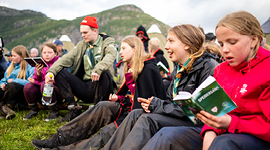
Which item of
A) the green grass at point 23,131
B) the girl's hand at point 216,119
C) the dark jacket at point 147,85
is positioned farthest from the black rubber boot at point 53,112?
the girl's hand at point 216,119

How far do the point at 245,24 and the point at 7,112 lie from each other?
4000 mm

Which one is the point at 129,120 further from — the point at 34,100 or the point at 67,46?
the point at 67,46

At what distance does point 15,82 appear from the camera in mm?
4105

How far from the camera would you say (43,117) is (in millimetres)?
3736

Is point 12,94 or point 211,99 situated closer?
point 211,99

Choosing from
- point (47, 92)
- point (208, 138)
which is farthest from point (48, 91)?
→ point (208, 138)

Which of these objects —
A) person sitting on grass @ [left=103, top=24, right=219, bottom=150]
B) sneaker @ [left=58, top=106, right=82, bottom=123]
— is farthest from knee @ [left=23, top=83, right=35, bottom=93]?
person sitting on grass @ [left=103, top=24, right=219, bottom=150]

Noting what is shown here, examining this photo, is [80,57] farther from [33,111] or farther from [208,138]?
[208,138]

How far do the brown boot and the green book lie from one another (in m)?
3.62

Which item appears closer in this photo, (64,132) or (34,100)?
(64,132)

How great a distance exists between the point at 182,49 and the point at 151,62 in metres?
0.65

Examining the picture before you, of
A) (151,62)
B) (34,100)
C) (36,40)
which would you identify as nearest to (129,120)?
(151,62)

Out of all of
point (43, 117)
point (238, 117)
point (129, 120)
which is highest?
point (238, 117)

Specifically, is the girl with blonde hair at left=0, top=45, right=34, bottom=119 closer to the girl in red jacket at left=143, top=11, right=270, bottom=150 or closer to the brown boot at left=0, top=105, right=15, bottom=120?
the brown boot at left=0, top=105, right=15, bottom=120
